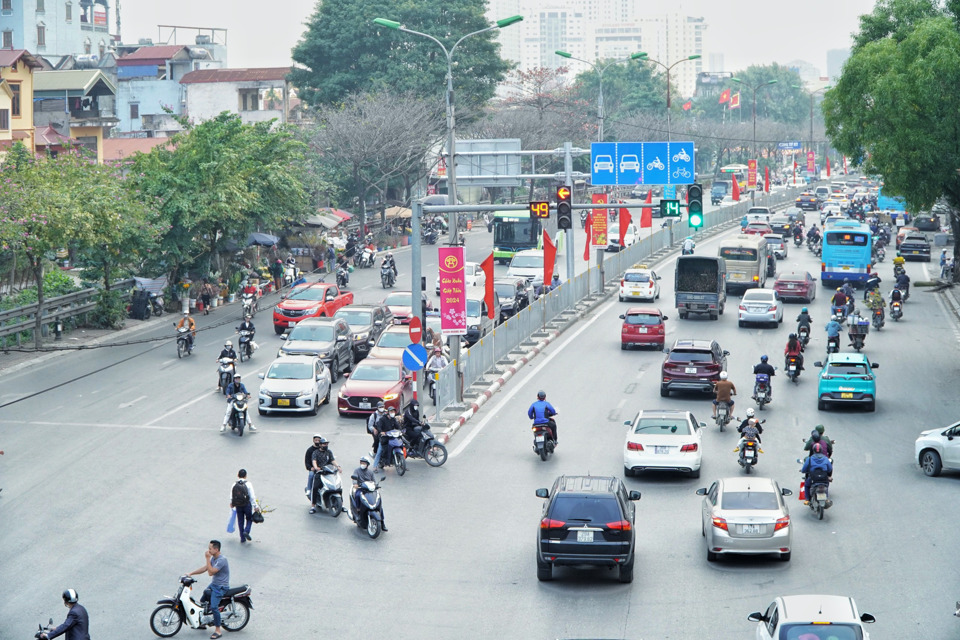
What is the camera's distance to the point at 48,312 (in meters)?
43.2

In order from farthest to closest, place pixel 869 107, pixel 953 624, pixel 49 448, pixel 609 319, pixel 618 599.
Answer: pixel 609 319 → pixel 869 107 → pixel 49 448 → pixel 618 599 → pixel 953 624

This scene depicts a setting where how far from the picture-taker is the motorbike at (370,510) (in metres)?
22.3

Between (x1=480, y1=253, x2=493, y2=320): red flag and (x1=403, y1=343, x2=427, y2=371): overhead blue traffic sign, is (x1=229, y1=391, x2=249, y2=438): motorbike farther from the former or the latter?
(x1=480, y1=253, x2=493, y2=320): red flag

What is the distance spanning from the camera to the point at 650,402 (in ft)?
111

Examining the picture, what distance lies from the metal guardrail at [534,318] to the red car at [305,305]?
645cm

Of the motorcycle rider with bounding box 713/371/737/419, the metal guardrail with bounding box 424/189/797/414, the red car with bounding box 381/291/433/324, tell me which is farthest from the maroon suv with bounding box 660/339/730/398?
the red car with bounding box 381/291/433/324

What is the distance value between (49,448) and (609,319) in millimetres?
24699

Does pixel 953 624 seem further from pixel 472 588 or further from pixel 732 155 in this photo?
pixel 732 155

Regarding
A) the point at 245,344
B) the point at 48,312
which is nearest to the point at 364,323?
the point at 245,344

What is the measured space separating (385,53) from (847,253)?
44.8 metres

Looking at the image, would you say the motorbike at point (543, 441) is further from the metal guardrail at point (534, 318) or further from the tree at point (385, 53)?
the tree at point (385, 53)

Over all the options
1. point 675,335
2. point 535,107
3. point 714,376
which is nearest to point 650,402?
point 714,376

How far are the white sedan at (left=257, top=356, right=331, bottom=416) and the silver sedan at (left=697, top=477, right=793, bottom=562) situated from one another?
14.1m

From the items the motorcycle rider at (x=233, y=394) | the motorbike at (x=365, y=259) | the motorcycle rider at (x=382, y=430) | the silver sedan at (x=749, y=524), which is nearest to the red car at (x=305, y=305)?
the motorcycle rider at (x=233, y=394)
